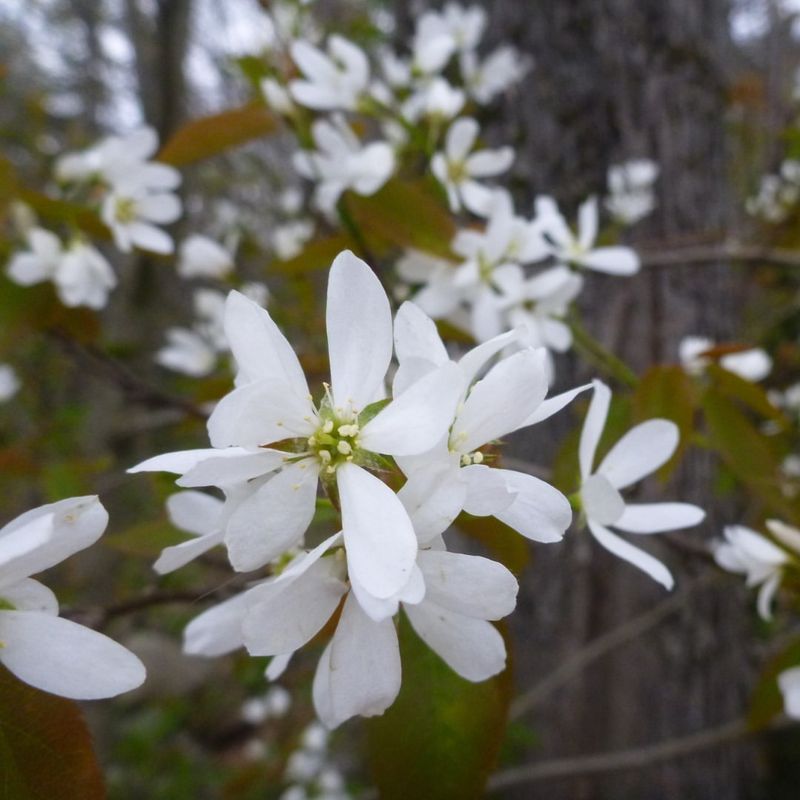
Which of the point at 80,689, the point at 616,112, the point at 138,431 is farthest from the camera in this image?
the point at 138,431

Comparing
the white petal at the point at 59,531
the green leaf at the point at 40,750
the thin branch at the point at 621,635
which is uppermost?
the thin branch at the point at 621,635

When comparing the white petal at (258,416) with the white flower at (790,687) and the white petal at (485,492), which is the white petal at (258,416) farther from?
the white flower at (790,687)

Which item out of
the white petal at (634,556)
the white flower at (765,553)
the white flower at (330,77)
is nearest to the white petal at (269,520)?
the white petal at (634,556)

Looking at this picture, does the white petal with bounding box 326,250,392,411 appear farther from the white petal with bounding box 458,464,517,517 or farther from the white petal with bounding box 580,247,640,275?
the white petal with bounding box 580,247,640,275

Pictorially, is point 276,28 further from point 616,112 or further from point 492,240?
point 616,112

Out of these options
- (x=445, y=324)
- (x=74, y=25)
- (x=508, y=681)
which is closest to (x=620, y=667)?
(x=445, y=324)

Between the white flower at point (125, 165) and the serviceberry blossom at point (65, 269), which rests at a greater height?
the white flower at point (125, 165)
